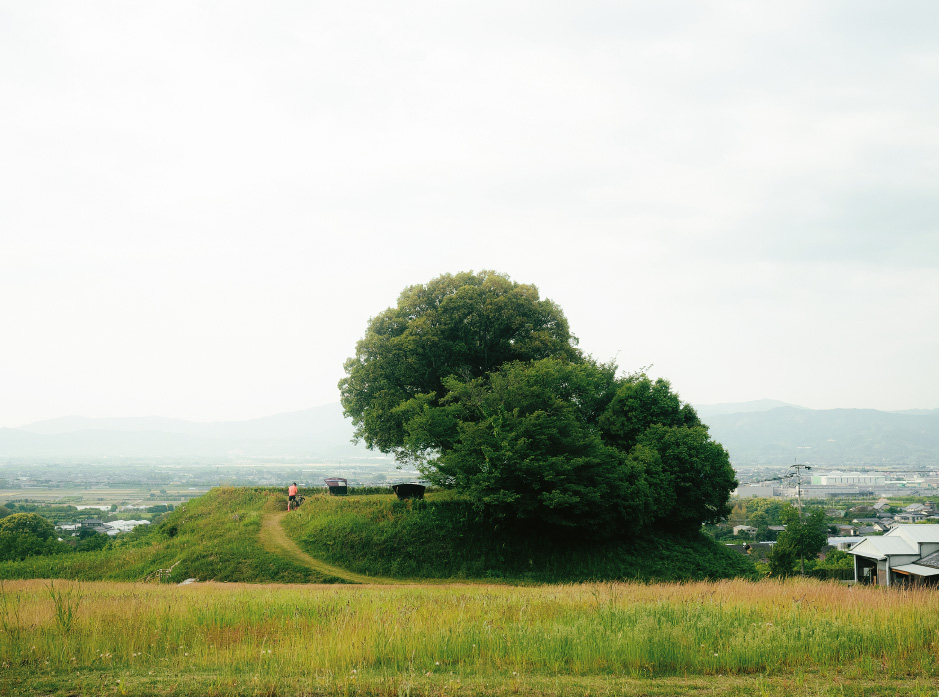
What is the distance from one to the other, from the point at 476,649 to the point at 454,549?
57.2 feet

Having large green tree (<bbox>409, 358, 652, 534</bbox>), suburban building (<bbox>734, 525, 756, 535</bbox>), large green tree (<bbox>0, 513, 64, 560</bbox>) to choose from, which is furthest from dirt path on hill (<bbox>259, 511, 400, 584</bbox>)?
suburban building (<bbox>734, 525, 756, 535</bbox>)

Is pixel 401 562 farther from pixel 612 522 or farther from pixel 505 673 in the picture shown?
pixel 505 673

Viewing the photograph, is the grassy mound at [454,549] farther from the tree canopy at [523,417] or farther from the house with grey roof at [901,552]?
the house with grey roof at [901,552]

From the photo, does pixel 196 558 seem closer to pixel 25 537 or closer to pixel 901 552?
pixel 25 537

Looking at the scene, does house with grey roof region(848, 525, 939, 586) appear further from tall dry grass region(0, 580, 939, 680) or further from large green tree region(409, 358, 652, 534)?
tall dry grass region(0, 580, 939, 680)

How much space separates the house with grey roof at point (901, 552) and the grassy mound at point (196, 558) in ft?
96.3

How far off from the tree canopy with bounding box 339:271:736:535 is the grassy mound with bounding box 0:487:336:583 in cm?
680

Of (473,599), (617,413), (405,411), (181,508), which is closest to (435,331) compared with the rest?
(405,411)

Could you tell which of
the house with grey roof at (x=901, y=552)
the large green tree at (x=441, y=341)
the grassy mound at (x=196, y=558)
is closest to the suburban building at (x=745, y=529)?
the house with grey roof at (x=901, y=552)

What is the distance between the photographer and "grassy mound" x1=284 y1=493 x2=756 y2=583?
23.7 m

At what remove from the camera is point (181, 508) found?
37.0 meters

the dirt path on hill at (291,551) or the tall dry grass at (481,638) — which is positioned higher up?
the tall dry grass at (481,638)

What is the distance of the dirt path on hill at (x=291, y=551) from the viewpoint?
73.9 ft

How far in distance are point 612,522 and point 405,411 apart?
36.1 feet
